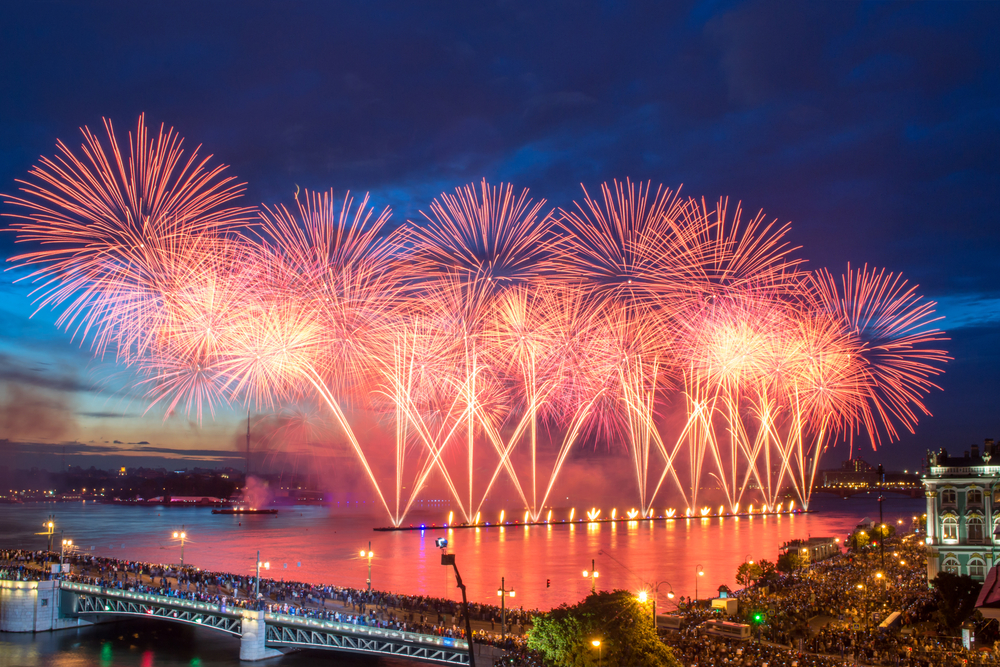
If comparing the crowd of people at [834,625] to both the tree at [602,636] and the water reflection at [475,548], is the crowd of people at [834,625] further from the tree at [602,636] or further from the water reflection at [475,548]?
the water reflection at [475,548]

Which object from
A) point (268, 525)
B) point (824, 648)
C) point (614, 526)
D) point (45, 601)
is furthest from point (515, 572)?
point (268, 525)

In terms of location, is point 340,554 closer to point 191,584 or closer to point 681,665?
point 191,584

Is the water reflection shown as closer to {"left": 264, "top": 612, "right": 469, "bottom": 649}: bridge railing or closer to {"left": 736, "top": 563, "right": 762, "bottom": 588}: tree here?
{"left": 736, "top": 563, "right": 762, "bottom": 588}: tree

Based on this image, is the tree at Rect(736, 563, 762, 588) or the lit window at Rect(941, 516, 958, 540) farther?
the tree at Rect(736, 563, 762, 588)

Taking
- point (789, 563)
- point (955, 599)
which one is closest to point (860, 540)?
point (789, 563)

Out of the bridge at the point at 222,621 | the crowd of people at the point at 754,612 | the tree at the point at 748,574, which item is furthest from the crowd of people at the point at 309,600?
the tree at the point at 748,574

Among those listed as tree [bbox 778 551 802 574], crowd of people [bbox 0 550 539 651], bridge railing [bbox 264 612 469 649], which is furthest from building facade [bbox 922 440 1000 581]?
bridge railing [bbox 264 612 469 649]

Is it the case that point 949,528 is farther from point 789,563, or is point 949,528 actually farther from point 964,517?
point 789,563
